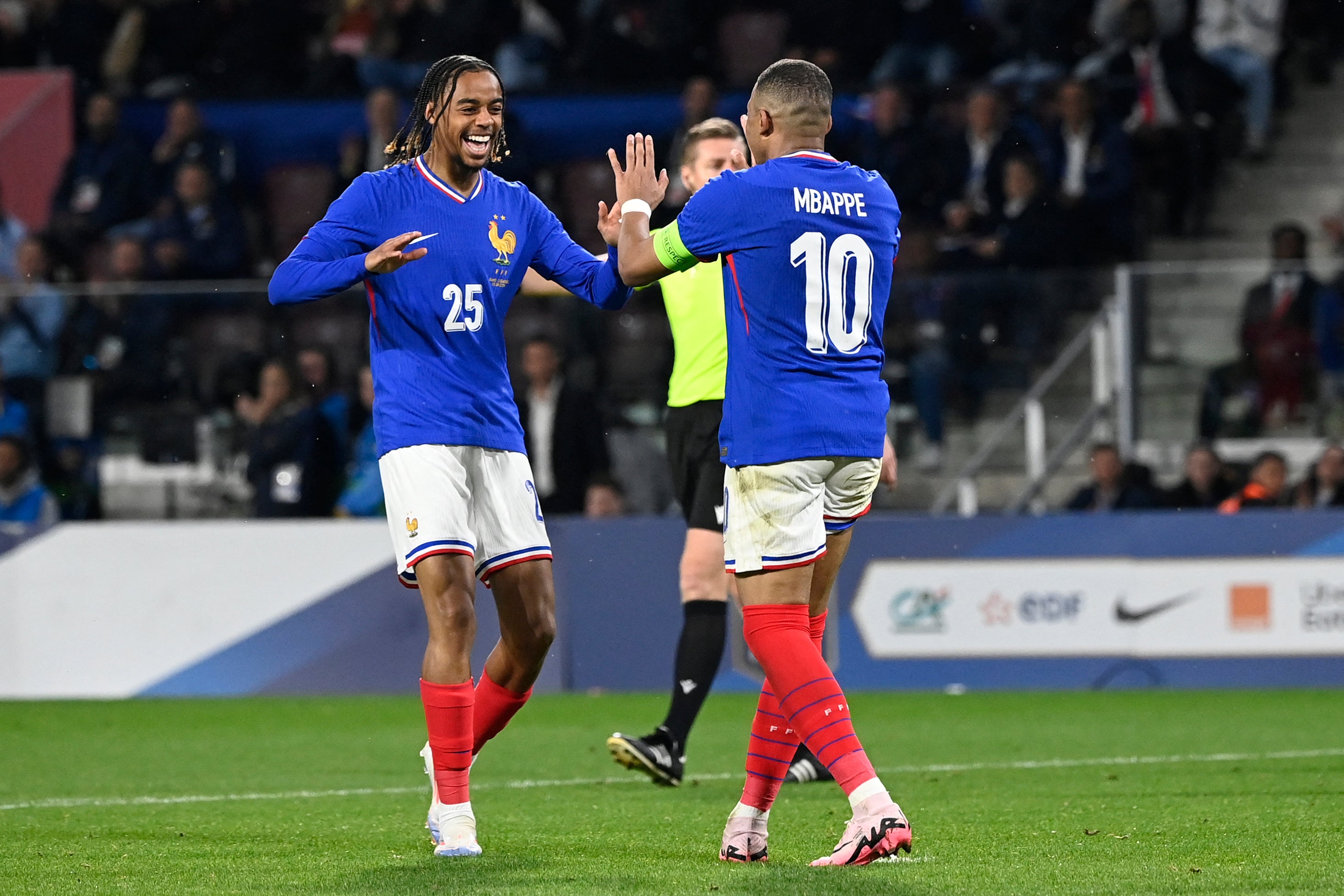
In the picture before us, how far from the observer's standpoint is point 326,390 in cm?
1180

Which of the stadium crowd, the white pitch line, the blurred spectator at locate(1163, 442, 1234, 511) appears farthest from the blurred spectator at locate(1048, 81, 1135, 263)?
the white pitch line

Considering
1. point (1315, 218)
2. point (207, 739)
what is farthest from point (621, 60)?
point (207, 739)

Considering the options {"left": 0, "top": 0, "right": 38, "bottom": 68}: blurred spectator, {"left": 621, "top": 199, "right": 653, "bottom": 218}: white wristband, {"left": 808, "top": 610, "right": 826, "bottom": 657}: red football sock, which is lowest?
{"left": 808, "top": 610, "right": 826, "bottom": 657}: red football sock

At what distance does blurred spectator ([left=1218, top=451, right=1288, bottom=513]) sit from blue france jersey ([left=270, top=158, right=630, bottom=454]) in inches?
270

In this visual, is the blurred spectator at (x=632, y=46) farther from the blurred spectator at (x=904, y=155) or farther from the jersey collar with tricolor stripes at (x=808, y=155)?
the jersey collar with tricolor stripes at (x=808, y=155)

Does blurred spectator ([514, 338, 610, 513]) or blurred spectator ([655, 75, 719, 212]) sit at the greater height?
blurred spectator ([655, 75, 719, 212])

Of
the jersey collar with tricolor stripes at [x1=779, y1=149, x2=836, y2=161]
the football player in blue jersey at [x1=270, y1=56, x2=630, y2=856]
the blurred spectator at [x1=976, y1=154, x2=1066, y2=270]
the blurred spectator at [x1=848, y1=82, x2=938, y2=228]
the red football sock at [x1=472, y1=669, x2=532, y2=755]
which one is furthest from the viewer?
the blurred spectator at [x1=848, y1=82, x2=938, y2=228]

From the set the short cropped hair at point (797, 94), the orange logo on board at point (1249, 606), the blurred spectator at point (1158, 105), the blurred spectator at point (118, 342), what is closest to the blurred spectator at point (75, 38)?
the blurred spectator at point (118, 342)

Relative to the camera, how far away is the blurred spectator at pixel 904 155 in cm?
1477

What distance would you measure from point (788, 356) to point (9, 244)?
1182 cm

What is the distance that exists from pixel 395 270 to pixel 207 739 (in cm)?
455

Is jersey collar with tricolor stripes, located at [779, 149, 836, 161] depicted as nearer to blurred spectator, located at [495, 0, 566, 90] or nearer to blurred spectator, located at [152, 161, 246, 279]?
blurred spectator, located at [152, 161, 246, 279]

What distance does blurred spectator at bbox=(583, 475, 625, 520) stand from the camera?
11.9 meters

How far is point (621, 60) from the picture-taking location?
1694 cm
